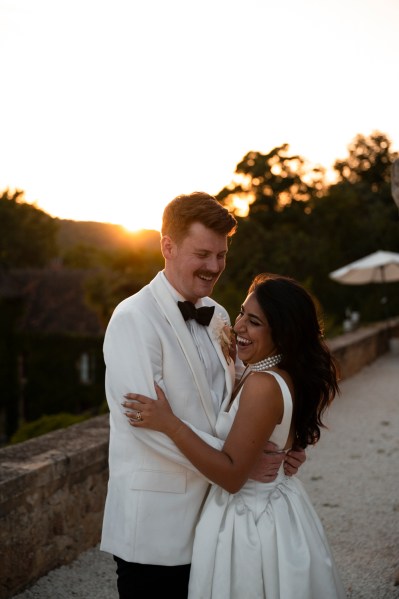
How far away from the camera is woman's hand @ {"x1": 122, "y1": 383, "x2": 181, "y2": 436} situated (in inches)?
90.0

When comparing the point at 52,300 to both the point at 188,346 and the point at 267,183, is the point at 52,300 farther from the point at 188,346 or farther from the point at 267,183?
the point at 188,346

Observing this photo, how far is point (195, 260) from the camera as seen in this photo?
2555 millimetres

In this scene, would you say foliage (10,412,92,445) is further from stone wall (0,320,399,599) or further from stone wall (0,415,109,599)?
stone wall (0,415,109,599)

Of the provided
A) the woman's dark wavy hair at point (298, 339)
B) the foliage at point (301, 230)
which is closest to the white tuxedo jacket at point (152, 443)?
the woman's dark wavy hair at point (298, 339)

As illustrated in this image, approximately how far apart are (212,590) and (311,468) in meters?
4.41

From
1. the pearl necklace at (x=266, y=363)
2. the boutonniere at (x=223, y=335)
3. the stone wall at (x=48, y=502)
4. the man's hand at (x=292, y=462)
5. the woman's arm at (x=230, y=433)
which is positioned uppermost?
the boutonniere at (x=223, y=335)

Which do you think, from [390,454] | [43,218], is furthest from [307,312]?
[43,218]

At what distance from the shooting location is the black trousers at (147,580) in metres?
2.44

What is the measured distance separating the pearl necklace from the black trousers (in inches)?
29.6

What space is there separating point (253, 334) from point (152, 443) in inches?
20.7

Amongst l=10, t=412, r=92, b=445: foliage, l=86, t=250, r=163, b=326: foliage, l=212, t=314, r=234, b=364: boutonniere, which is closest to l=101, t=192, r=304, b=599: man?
l=212, t=314, r=234, b=364: boutonniere

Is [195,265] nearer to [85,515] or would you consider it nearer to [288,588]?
[288,588]

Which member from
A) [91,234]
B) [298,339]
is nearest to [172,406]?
[298,339]

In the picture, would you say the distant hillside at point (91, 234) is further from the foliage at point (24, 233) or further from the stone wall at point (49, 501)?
the stone wall at point (49, 501)
